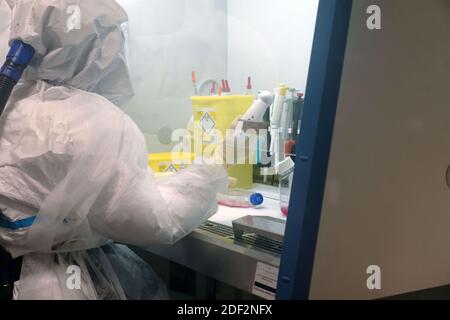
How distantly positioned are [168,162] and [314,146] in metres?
0.98

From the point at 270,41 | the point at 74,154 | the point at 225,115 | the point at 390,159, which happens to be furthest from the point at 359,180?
the point at 270,41

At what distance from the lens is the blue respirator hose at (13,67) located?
693 millimetres

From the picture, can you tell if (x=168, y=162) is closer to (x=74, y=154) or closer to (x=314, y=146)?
(x=74, y=154)

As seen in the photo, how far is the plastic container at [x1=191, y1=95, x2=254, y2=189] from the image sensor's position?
1356 millimetres

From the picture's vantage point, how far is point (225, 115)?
137cm

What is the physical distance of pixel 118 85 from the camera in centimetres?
92

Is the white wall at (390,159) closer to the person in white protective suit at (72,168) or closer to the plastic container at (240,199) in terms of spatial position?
the person in white protective suit at (72,168)

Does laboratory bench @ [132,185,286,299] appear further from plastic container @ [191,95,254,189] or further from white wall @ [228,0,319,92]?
white wall @ [228,0,319,92]

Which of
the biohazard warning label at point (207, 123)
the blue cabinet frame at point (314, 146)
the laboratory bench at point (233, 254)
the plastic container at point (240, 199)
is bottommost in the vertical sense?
the plastic container at point (240, 199)

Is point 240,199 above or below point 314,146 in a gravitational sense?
below

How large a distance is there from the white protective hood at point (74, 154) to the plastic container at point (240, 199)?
0.35 meters

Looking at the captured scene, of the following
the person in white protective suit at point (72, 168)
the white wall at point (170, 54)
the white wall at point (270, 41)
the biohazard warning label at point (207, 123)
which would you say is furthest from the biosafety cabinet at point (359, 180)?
the white wall at point (170, 54)

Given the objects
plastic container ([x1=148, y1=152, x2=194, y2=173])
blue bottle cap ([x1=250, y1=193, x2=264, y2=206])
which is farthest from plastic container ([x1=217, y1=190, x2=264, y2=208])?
plastic container ([x1=148, y1=152, x2=194, y2=173])

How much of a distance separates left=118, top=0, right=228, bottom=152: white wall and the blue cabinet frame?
1.12 metres
